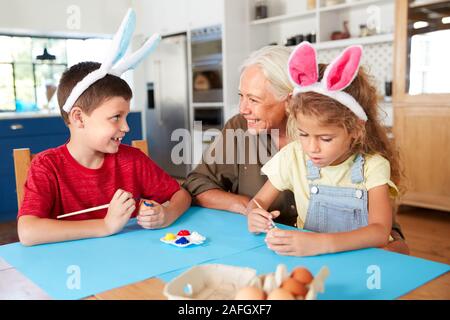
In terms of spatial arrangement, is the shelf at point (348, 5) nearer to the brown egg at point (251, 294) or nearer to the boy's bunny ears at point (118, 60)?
the boy's bunny ears at point (118, 60)

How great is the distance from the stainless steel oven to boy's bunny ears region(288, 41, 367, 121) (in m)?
4.19

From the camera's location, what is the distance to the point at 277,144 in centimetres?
173

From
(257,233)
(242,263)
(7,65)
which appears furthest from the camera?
(7,65)

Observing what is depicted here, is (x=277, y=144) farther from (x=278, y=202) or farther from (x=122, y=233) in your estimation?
(x=122, y=233)

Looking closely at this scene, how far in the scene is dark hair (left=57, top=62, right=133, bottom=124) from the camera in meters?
1.41

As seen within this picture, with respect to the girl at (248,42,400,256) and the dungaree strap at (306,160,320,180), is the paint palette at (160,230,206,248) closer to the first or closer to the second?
the girl at (248,42,400,256)

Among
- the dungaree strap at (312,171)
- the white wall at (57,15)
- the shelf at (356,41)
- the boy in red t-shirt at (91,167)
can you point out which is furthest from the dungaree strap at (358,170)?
the white wall at (57,15)

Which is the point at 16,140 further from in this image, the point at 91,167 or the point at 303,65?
the point at 303,65

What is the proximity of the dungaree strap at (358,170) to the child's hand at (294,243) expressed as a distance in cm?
33

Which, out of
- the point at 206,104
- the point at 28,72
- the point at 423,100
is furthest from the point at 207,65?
the point at 423,100

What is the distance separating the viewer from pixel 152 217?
1.27 m
